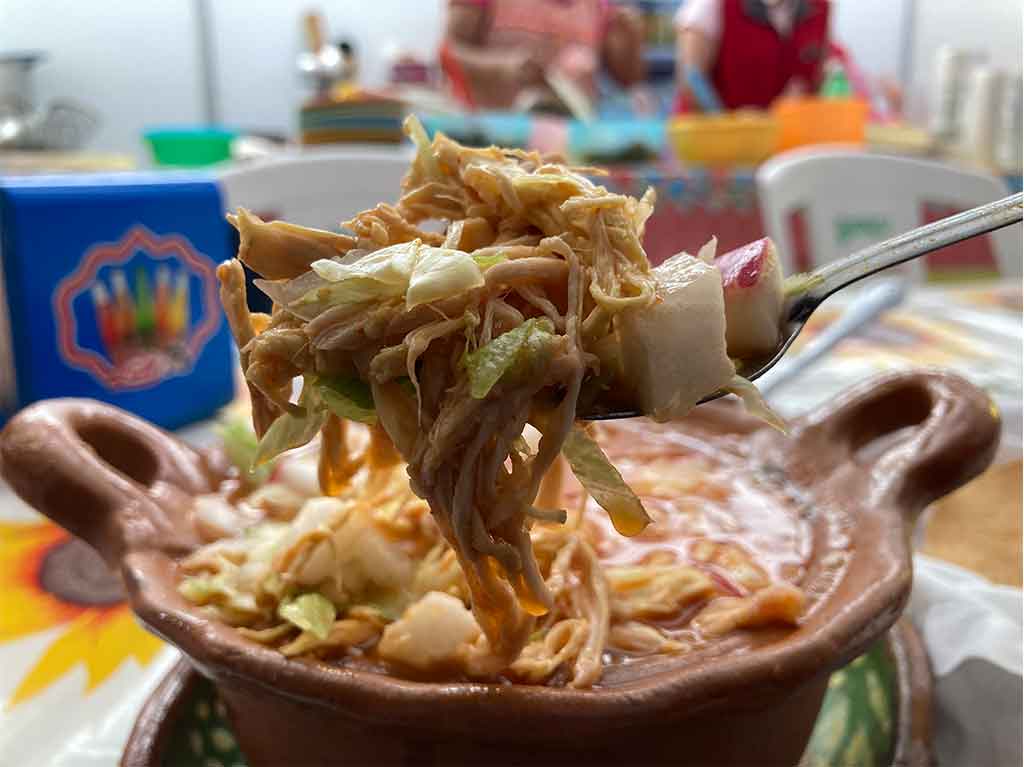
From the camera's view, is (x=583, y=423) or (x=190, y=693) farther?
(x=190, y=693)

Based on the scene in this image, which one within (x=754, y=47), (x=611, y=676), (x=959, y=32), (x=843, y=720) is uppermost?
(x=959, y=32)

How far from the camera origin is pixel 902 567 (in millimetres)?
609

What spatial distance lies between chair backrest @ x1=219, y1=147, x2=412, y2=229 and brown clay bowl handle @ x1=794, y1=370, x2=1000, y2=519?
1.49m

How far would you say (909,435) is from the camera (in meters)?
0.75

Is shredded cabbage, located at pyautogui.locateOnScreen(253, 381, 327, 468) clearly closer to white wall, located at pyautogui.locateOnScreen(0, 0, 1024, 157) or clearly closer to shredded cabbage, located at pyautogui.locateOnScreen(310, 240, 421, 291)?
shredded cabbage, located at pyautogui.locateOnScreen(310, 240, 421, 291)

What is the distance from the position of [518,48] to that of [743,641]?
12.8 feet

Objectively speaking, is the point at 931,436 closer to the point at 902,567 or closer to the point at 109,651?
the point at 902,567

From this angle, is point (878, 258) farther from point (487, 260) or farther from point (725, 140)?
point (725, 140)

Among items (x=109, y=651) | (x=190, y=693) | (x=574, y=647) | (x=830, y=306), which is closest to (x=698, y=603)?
(x=574, y=647)

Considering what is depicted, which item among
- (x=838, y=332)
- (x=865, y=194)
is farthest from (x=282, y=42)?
(x=838, y=332)

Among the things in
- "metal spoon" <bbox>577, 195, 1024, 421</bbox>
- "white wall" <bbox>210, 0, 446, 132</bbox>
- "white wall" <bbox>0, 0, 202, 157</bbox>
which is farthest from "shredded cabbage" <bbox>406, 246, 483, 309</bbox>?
"white wall" <bbox>210, 0, 446, 132</bbox>

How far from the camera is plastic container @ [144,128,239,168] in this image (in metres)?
3.16

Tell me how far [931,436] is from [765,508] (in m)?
0.15

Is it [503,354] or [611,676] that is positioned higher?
[503,354]
